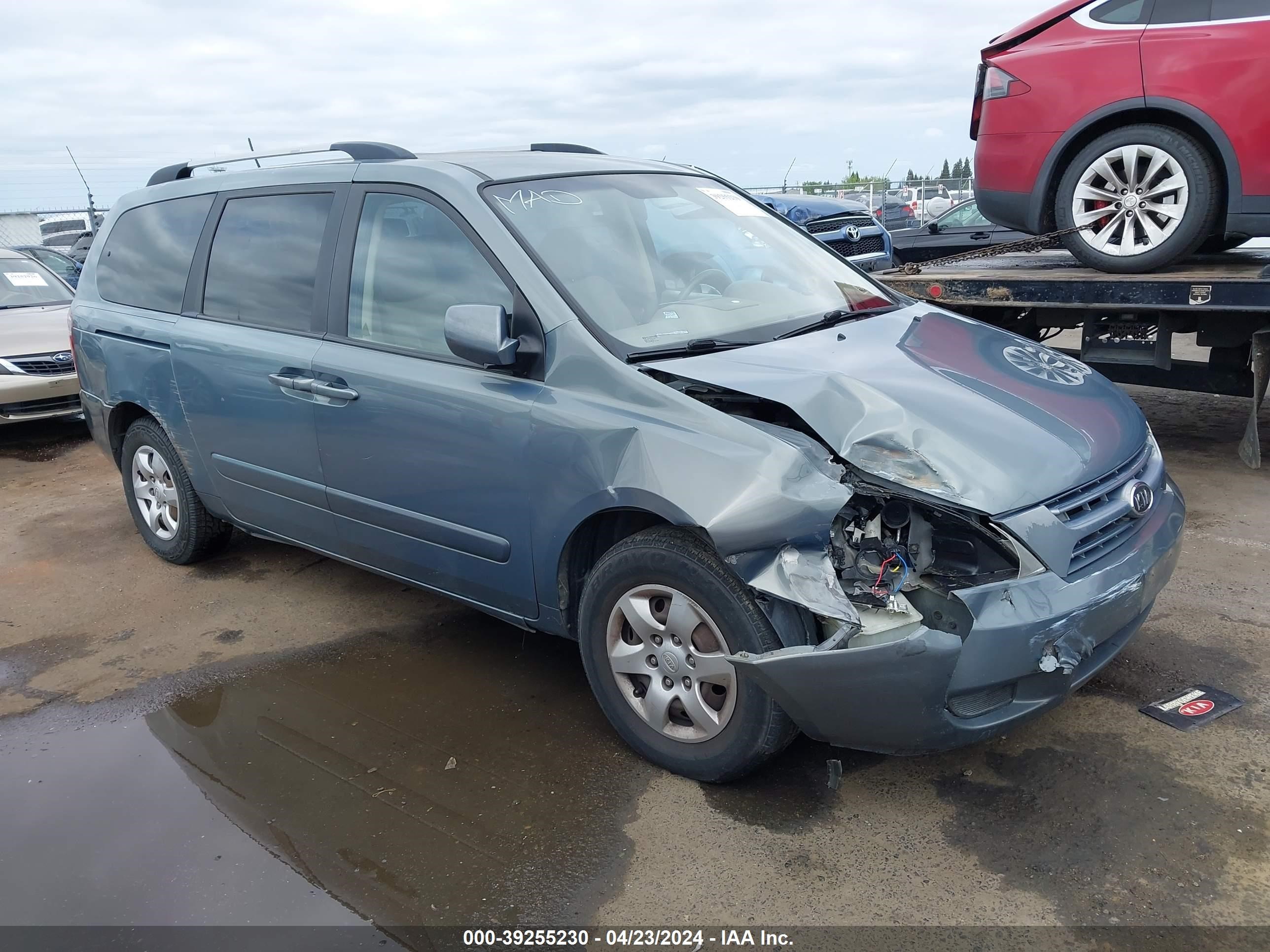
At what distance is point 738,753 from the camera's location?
9.26ft

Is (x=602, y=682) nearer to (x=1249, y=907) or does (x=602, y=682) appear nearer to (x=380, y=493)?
(x=380, y=493)

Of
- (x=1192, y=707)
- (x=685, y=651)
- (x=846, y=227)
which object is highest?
(x=846, y=227)

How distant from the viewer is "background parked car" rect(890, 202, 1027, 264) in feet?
39.4

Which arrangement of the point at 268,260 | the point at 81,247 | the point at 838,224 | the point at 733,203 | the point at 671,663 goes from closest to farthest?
1. the point at 671,663
2. the point at 268,260
3. the point at 733,203
4. the point at 838,224
5. the point at 81,247

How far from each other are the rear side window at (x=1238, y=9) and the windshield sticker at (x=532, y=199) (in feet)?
12.7

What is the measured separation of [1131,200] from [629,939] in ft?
16.4

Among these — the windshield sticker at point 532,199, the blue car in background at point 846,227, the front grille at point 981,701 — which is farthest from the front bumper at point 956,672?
the blue car in background at point 846,227

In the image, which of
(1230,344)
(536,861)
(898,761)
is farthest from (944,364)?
(1230,344)

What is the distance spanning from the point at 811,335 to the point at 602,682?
1360mm

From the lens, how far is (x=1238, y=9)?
5148 millimetres

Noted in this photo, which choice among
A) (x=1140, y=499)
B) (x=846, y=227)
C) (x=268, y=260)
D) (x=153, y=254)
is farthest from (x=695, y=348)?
(x=846, y=227)

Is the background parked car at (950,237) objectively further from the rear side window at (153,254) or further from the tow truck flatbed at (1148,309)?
the rear side window at (153,254)

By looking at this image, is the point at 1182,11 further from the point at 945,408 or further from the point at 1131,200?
the point at 945,408

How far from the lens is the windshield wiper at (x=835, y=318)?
11.2 ft
